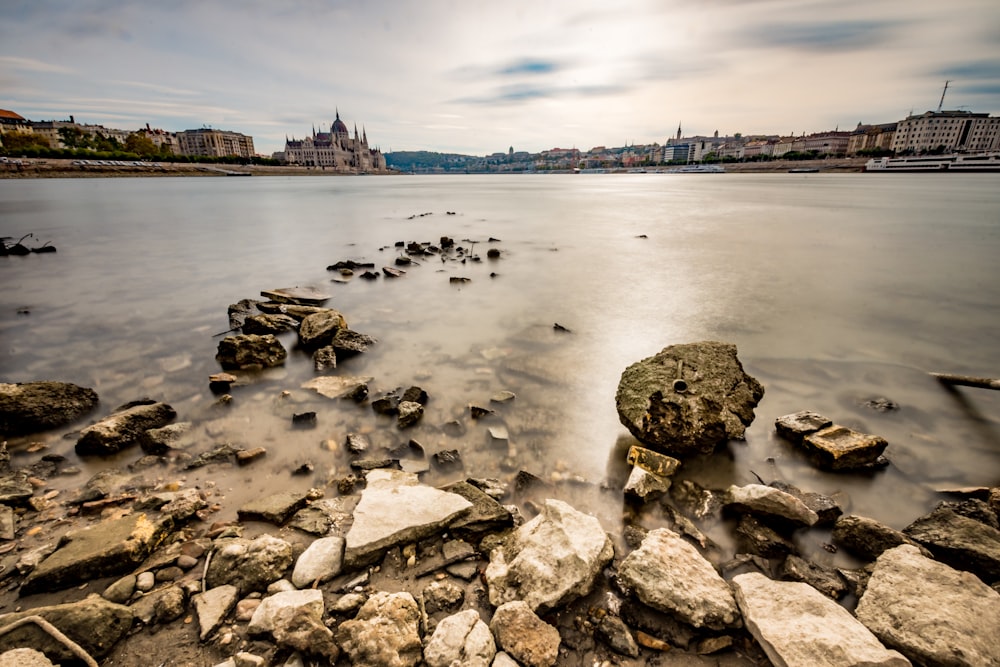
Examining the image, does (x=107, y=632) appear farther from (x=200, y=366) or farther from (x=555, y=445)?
(x=200, y=366)

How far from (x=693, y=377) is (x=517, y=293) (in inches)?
318

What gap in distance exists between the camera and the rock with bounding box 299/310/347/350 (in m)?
8.69

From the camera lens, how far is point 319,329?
8766 mm

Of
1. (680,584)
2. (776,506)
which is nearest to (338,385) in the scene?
(680,584)

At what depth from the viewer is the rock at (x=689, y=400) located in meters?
5.18

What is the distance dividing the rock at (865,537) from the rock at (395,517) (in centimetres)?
356

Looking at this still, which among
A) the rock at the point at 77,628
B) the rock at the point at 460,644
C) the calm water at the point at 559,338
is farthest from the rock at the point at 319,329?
the rock at the point at 460,644

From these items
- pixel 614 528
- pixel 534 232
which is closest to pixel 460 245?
pixel 534 232

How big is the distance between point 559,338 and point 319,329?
5.11 m

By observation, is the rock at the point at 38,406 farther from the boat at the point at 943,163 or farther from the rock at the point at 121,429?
the boat at the point at 943,163

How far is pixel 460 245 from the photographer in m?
22.1

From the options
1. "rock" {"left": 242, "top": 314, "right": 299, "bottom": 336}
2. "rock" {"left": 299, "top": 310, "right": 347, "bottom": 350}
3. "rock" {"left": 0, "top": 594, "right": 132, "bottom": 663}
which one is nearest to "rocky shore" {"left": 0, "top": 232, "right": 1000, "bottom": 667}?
"rock" {"left": 0, "top": 594, "right": 132, "bottom": 663}

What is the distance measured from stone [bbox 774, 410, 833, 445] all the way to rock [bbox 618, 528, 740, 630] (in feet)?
10.4

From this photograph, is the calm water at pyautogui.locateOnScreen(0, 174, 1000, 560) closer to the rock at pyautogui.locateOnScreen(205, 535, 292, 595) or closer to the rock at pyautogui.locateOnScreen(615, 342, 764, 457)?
the rock at pyautogui.locateOnScreen(615, 342, 764, 457)
